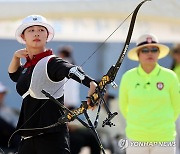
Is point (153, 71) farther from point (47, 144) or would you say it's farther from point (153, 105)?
→ point (47, 144)

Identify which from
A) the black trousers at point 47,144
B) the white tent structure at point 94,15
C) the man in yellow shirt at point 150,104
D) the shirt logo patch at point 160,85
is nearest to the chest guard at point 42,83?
the black trousers at point 47,144

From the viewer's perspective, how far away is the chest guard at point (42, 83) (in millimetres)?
5070

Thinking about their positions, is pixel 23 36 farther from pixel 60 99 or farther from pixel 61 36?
pixel 61 36

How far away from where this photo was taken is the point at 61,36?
10.3m

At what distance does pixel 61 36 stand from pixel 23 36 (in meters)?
4.87

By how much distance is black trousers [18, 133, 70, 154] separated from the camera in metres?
5.03

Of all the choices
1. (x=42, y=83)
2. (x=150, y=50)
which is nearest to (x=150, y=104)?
(x=150, y=50)

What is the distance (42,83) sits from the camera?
Result: 5090mm

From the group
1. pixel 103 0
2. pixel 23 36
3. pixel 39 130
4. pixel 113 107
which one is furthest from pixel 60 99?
pixel 113 107

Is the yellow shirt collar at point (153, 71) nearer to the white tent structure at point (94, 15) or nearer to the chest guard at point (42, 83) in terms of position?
the white tent structure at point (94, 15)

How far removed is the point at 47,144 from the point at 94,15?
404cm

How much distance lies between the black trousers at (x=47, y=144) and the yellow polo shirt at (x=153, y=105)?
175 cm

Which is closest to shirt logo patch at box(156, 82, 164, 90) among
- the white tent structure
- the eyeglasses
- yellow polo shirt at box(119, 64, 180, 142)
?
yellow polo shirt at box(119, 64, 180, 142)

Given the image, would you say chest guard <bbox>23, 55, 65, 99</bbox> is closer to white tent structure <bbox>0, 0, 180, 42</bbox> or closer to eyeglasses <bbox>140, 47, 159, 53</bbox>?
eyeglasses <bbox>140, 47, 159, 53</bbox>
